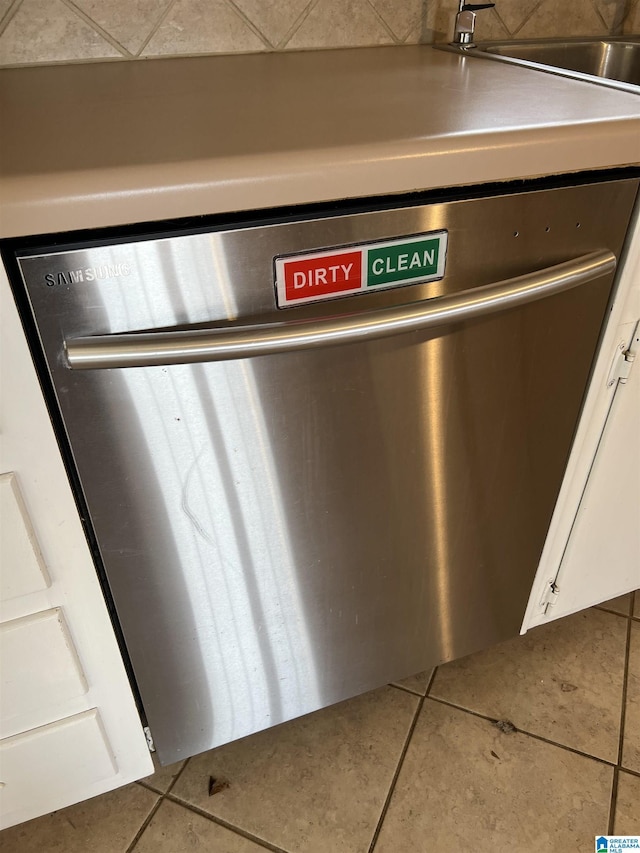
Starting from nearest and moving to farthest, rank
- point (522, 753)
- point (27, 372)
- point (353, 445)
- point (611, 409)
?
point (27, 372)
point (353, 445)
point (611, 409)
point (522, 753)

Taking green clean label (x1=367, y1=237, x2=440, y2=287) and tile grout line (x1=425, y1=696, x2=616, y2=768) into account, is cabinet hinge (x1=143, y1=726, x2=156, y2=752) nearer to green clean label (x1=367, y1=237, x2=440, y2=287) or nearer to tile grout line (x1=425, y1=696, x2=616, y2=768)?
tile grout line (x1=425, y1=696, x2=616, y2=768)

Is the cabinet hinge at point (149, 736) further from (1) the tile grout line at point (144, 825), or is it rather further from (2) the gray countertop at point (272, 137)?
(2) the gray countertop at point (272, 137)

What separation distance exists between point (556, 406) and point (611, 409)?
110 mm

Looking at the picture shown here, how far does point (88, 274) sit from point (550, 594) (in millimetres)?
918

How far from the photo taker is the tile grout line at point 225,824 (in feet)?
3.31

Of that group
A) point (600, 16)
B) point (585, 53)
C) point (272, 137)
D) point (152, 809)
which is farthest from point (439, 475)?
point (600, 16)

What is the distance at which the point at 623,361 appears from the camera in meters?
0.88

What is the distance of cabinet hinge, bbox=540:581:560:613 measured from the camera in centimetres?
113

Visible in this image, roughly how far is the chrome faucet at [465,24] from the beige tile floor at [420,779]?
112cm

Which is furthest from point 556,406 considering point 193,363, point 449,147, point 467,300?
point 193,363

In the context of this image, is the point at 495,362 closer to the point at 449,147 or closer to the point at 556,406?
the point at 556,406

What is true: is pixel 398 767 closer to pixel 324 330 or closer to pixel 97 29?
pixel 324 330

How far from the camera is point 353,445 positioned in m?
Result: 0.79

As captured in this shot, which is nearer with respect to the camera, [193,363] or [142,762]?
[193,363]
